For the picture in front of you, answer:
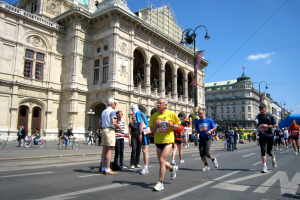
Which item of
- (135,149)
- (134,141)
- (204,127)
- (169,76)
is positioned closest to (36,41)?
(169,76)

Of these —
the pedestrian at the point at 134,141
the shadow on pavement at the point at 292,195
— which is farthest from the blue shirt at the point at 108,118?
the shadow on pavement at the point at 292,195

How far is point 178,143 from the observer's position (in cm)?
961

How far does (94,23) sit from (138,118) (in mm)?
26981

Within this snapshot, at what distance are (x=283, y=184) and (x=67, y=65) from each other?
2911cm

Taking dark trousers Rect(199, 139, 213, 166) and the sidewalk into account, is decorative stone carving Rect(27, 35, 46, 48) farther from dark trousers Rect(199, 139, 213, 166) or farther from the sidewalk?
dark trousers Rect(199, 139, 213, 166)

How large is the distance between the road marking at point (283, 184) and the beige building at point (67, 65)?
22.7 m

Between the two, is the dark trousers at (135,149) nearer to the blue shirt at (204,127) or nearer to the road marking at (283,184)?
the blue shirt at (204,127)

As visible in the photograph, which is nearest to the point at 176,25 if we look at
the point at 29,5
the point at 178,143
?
the point at 29,5

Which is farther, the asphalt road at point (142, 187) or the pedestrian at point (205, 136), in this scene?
the pedestrian at point (205, 136)

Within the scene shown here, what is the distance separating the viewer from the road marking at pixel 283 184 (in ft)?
16.3

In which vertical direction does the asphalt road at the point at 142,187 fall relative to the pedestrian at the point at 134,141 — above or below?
below

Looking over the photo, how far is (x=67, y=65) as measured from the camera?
30.4 m

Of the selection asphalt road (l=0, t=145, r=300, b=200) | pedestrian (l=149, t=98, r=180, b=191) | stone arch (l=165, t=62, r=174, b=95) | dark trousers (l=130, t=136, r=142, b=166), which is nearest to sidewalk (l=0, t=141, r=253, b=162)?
asphalt road (l=0, t=145, r=300, b=200)

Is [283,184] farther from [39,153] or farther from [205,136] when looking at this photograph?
[39,153]
